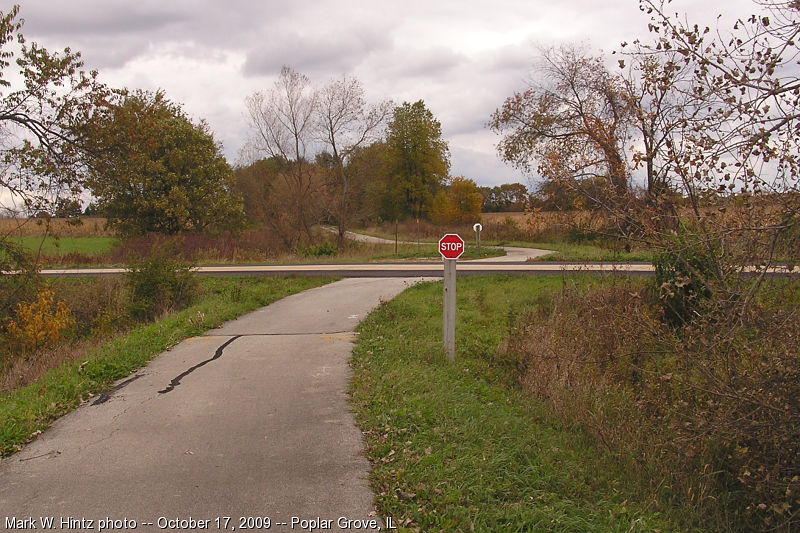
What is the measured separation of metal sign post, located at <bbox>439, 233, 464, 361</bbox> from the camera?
8734mm

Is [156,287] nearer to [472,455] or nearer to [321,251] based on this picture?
[472,455]

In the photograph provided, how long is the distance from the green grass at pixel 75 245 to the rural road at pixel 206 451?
29262 mm

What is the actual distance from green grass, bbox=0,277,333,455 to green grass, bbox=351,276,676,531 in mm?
2983

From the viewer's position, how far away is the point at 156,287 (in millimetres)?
15898

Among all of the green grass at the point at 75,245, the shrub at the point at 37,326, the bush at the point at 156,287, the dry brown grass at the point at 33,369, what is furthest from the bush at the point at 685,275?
the green grass at the point at 75,245

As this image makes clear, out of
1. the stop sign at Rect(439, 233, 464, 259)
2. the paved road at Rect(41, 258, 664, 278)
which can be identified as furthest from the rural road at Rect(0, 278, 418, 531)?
the paved road at Rect(41, 258, 664, 278)

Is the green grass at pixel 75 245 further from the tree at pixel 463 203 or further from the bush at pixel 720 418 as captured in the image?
the bush at pixel 720 418

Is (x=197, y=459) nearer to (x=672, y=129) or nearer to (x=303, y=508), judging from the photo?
(x=303, y=508)

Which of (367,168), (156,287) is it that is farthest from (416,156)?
(156,287)

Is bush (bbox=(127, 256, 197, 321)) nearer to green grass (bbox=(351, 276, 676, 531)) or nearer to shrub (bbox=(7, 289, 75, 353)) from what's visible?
shrub (bbox=(7, 289, 75, 353))

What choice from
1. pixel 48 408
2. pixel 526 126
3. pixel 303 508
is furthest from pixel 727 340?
pixel 526 126

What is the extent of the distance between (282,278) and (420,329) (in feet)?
30.7

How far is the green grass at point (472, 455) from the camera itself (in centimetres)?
429

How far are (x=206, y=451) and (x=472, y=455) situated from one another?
2231 mm
